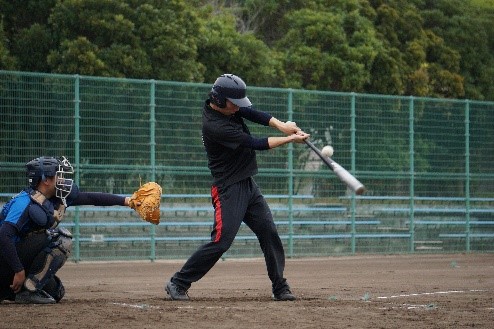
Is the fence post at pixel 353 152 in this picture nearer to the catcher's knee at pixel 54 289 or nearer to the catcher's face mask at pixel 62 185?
the catcher's knee at pixel 54 289

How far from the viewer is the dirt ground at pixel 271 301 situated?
8.87 m

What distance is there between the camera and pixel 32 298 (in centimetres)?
1039

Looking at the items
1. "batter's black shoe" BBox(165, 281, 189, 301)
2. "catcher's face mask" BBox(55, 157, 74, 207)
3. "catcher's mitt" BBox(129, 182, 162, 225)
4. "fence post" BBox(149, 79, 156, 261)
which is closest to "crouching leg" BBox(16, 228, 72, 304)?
"catcher's face mask" BBox(55, 157, 74, 207)

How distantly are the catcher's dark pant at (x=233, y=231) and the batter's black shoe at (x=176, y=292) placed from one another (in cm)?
4

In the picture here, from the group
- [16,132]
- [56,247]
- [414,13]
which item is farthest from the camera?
[414,13]

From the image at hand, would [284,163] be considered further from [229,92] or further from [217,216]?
[229,92]

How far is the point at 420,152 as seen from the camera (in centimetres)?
2314

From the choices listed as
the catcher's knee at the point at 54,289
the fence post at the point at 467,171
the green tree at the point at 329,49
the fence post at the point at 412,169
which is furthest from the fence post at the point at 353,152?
the green tree at the point at 329,49

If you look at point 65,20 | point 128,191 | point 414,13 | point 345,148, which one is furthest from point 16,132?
point 414,13

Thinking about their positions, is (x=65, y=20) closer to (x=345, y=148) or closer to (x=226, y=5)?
(x=345, y=148)

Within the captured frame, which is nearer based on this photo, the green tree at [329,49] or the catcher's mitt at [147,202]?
the catcher's mitt at [147,202]

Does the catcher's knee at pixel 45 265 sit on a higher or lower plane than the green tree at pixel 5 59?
lower

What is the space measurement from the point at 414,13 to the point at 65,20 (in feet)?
52.0

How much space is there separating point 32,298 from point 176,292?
1.30m
